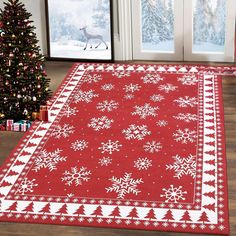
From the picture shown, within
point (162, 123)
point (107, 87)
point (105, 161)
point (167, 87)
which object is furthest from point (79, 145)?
point (167, 87)

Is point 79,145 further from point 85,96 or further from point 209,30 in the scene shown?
point 209,30

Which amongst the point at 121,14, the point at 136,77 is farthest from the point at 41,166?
the point at 121,14

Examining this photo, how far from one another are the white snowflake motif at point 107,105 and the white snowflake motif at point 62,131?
0.52 metres

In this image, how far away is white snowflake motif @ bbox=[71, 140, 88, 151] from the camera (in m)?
6.35

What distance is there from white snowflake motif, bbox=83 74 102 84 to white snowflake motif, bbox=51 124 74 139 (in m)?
1.15

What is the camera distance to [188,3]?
A: 8.09 metres

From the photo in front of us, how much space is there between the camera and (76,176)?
19.3 ft

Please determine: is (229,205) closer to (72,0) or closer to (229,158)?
(229,158)

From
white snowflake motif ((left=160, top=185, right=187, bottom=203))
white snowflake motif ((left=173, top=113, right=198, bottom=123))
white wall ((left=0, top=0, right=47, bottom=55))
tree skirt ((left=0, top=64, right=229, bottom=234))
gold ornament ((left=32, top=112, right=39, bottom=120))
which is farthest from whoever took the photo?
white wall ((left=0, top=0, right=47, bottom=55))

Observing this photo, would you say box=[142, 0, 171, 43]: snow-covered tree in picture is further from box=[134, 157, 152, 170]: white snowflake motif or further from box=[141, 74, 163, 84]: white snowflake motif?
box=[134, 157, 152, 170]: white snowflake motif

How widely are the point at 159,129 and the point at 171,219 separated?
1553mm

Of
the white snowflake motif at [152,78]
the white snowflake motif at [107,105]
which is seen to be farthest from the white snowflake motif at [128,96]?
the white snowflake motif at [152,78]

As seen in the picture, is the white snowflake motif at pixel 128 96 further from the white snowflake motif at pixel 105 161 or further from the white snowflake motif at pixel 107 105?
the white snowflake motif at pixel 105 161

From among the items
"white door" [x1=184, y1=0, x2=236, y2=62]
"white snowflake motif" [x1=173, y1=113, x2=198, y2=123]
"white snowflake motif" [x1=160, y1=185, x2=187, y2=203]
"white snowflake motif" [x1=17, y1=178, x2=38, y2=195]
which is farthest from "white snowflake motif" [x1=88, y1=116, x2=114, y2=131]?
"white door" [x1=184, y1=0, x2=236, y2=62]
